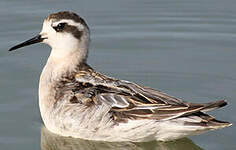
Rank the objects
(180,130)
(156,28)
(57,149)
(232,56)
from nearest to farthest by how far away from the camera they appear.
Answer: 1. (180,130)
2. (57,149)
3. (232,56)
4. (156,28)

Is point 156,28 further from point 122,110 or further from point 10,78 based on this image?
point 122,110

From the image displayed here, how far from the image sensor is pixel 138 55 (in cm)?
1218

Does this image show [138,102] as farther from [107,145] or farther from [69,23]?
[69,23]

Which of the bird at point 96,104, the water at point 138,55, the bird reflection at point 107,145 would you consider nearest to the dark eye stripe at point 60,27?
the bird at point 96,104

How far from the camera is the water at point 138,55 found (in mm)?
9719

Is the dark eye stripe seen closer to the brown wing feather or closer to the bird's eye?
the bird's eye

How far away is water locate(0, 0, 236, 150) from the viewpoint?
972 cm

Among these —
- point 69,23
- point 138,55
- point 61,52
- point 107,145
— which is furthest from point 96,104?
point 138,55

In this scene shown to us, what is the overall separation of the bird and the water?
37cm

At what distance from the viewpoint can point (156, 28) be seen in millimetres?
13141

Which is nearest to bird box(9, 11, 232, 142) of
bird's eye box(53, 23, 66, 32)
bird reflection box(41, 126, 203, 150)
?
bird's eye box(53, 23, 66, 32)

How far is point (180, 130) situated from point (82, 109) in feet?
4.54

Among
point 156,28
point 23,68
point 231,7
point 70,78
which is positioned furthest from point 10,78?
point 231,7

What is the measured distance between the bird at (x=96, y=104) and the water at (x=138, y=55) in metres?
0.37
